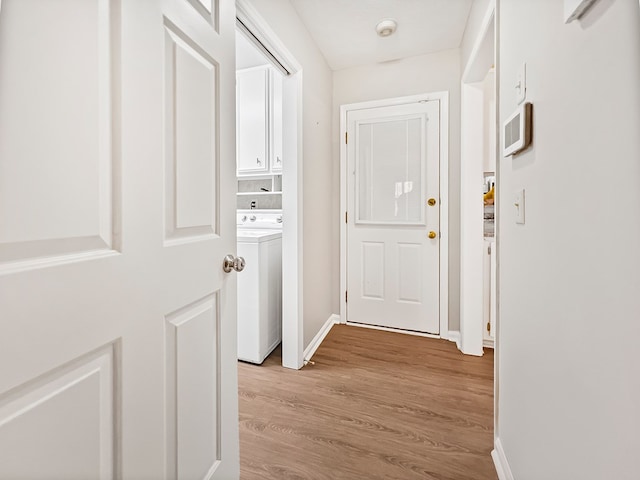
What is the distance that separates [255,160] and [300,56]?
Answer: 3.33 ft

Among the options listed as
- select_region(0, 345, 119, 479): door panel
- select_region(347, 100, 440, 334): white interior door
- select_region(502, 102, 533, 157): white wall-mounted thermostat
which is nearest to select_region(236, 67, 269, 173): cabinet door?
select_region(347, 100, 440, 334): white interior door

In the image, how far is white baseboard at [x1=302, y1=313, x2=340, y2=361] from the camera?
7.57 feet

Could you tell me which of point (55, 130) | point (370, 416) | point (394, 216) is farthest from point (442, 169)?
point (55, 130)

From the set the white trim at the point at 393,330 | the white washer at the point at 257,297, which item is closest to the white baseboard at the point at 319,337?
the white trim at the point at 393,330

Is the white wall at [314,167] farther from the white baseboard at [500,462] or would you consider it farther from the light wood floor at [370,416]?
the white baseboard at [500,462]

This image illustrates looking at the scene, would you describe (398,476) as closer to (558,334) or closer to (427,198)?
(558,334)

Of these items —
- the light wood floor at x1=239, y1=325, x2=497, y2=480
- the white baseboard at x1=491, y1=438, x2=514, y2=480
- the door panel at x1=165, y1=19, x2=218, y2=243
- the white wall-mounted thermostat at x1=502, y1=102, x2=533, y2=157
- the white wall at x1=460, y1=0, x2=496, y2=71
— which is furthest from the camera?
the white wall at x1=460, y1=0, x2=496, y2=71

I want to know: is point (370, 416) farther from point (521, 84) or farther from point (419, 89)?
point (419, 89)

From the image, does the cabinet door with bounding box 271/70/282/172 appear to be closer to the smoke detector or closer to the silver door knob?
the smoke detector

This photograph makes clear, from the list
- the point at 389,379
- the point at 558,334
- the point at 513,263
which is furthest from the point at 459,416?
the point at 558,334

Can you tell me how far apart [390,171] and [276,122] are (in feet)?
3.67

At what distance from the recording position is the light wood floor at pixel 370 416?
1.30 meters

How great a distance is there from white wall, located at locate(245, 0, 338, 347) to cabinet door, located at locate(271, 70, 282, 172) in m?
0.42

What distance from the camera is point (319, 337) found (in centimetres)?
259
